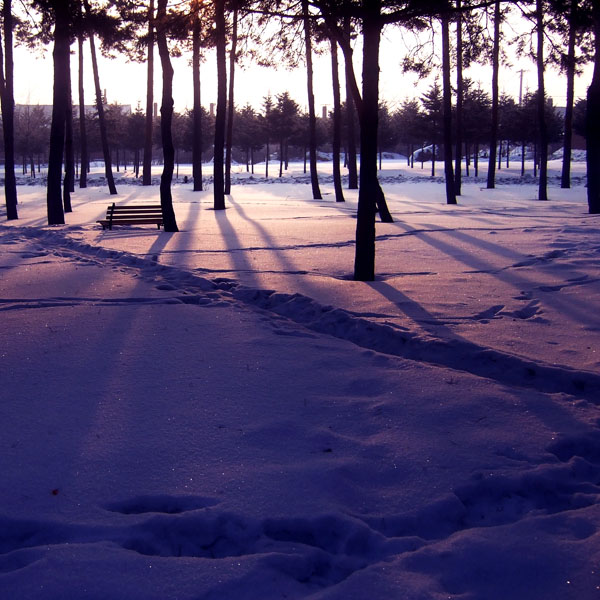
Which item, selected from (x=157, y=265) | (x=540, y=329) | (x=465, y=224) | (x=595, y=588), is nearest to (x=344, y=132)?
(x=465, y=224)

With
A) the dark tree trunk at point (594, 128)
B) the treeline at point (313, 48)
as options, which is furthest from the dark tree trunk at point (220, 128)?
the dark tree trunk at point (594, 128)

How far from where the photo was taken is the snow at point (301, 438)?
2.84m

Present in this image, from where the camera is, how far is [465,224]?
57.9 ft

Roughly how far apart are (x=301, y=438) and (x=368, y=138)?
5.65 m

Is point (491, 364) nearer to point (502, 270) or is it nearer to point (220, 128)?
point (502, 270)

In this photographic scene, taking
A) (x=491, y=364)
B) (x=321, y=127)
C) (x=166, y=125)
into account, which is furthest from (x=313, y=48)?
(x=321, y=127)

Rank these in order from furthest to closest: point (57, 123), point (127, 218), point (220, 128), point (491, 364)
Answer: point (220, 128) → point (57, 123) → point (127, 218) → point (491, 364)

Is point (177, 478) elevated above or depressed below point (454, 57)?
below

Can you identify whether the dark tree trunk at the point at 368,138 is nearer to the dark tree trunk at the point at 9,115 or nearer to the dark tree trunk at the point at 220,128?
the dark tree trunk at the point at 220,128

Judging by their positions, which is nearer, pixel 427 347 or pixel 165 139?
pixel 427 347

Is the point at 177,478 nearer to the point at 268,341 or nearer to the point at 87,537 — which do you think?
the point at 87,537

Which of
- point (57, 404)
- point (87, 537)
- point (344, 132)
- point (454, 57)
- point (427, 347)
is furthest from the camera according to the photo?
point (344, 132)

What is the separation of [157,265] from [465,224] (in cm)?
986

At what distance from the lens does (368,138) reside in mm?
8766
